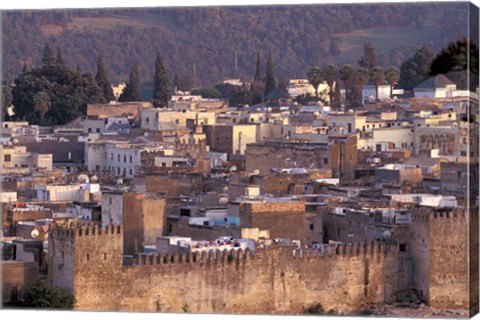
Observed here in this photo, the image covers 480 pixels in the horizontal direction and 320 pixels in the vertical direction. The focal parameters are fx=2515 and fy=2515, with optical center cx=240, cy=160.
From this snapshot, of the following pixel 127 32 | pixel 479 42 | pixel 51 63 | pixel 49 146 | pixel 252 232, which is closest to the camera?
pixel 479 42

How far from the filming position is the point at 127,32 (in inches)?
2172

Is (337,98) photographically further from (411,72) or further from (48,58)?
(48,58)

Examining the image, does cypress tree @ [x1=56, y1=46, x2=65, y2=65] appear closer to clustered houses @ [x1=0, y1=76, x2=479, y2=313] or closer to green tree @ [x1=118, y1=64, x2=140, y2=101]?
green tree @ [x1=118, y1=64, x2=140, y2=101]

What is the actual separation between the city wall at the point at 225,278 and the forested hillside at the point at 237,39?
22872 millimetres

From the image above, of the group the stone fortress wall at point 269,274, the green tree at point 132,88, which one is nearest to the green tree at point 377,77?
the green tree at point 132,88

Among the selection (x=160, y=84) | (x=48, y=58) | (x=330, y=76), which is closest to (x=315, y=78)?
(x=330, y=76)

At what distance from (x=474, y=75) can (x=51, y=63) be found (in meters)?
29.4

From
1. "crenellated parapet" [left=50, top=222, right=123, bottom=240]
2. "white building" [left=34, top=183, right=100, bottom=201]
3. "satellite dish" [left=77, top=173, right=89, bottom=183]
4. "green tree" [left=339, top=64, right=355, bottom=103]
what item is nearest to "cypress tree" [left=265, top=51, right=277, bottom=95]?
"green tree" [left=339, top=64, right=355, bottom=103]

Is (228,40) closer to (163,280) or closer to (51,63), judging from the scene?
(51,63)

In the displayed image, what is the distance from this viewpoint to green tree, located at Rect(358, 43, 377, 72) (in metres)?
56.5

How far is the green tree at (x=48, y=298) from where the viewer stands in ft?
82.0

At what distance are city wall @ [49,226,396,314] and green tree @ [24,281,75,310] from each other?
0.12 metres

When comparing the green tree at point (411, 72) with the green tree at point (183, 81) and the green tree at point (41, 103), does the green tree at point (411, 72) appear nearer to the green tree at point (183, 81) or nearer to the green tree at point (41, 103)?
the green tree at point (183, 81)

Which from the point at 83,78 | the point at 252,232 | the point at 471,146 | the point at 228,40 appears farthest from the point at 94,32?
the point at 471,146
